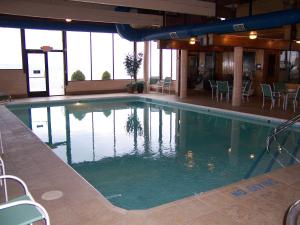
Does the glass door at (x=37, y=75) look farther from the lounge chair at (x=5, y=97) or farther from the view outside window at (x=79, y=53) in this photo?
the lounge chair at (x=5, y=97)

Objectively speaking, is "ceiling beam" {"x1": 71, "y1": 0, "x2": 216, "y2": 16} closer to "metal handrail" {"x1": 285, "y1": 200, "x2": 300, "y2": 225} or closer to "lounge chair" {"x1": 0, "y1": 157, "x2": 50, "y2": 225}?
"lounge chair" {"x1": 0, "y1": 157, "x2": 50, "y2": 225}

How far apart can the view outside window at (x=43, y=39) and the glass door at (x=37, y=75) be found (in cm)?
45

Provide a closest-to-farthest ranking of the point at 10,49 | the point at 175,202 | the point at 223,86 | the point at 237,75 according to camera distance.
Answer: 1. the point at 175,202
2. the point at 237,75
3. the point at 223,86
4. the point at 10,49

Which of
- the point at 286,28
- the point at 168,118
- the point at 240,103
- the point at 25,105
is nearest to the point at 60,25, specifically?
the point at 25,105

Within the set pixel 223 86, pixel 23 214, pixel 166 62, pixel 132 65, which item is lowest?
pixel 23 214

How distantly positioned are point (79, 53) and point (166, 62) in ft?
17.5

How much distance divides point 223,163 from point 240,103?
19.2 ft

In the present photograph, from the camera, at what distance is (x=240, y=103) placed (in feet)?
35.9

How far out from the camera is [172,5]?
789 centimetres

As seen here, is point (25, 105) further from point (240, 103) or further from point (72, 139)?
point (240, 103)

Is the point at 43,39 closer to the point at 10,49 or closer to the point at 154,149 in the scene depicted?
the point at 10,49

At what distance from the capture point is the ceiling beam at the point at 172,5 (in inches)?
283

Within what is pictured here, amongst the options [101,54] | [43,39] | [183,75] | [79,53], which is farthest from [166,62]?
[43,39]

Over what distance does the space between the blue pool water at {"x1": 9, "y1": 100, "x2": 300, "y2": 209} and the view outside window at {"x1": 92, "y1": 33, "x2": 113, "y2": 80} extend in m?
5.02
